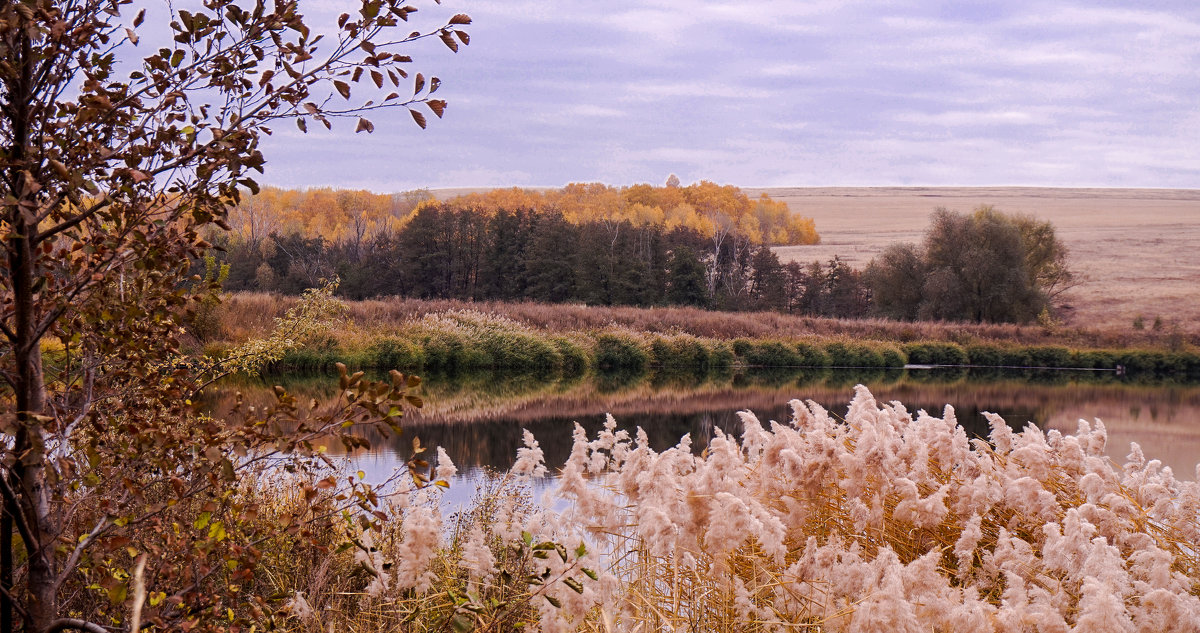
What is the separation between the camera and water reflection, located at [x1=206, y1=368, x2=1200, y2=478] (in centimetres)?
1230

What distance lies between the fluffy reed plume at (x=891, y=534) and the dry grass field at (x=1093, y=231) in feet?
125

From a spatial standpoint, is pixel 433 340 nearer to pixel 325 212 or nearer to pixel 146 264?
pixel 146 264

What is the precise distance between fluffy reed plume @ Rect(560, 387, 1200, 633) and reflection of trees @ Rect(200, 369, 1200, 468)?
5.96 meters

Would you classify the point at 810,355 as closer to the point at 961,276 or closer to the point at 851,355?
the point at 851,355

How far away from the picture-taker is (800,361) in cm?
2934

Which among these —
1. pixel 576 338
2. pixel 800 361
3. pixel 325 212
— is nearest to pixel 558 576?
pixel 576 338

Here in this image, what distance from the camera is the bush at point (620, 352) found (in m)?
25.7

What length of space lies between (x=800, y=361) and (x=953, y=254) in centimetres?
1532

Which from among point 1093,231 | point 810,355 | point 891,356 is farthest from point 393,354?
point 1093,231

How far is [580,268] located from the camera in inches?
1577

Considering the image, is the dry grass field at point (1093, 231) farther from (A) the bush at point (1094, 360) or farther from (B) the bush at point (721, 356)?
(B) the bush at point (721, 356)

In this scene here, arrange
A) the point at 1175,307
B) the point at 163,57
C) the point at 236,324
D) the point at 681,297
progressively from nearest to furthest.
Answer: the point at 163,57 < the point at 236,324 < the point at 681,297 < the point at 1175,307

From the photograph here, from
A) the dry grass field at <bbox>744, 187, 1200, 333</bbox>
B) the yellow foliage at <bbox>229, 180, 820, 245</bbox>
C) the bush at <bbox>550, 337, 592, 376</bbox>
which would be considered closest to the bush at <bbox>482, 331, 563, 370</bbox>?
the bush at <bbox>550, 337, 592, 376</bbox>

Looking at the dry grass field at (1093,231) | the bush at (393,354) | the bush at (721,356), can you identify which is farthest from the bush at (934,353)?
the bush at (393,354)
